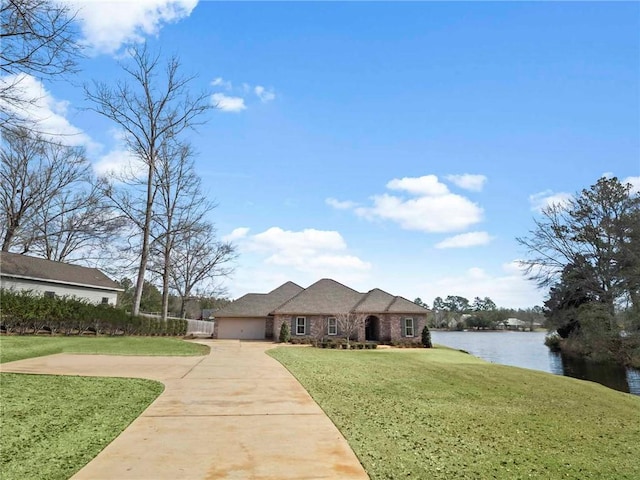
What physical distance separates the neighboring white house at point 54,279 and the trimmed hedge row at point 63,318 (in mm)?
2184

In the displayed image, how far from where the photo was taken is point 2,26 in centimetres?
753

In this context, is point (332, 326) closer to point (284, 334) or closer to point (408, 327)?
point (284, 334)

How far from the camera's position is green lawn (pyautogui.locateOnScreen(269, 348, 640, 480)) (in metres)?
4.38

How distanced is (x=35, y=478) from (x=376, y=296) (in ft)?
85.8

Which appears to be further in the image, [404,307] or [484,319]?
[484,319]

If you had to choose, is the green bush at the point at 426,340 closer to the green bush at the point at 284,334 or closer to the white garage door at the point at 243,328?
the green bush at the point at 284,334

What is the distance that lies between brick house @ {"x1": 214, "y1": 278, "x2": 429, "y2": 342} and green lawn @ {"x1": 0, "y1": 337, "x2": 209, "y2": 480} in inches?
726

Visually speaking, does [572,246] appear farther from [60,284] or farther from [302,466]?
[60,284]

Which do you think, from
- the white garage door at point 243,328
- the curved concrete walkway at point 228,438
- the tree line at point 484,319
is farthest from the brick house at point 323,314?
Result: the tree line at point 484,319

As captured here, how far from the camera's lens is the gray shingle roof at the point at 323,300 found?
27.1m

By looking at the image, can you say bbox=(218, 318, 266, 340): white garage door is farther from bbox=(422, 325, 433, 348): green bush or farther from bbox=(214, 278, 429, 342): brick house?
bbox=(422, 325, 433, 348): green bush

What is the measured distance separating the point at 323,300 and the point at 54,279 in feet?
59.2

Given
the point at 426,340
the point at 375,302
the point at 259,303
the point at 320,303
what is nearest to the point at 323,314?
the point at 320,303

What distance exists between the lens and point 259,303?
101 feet
